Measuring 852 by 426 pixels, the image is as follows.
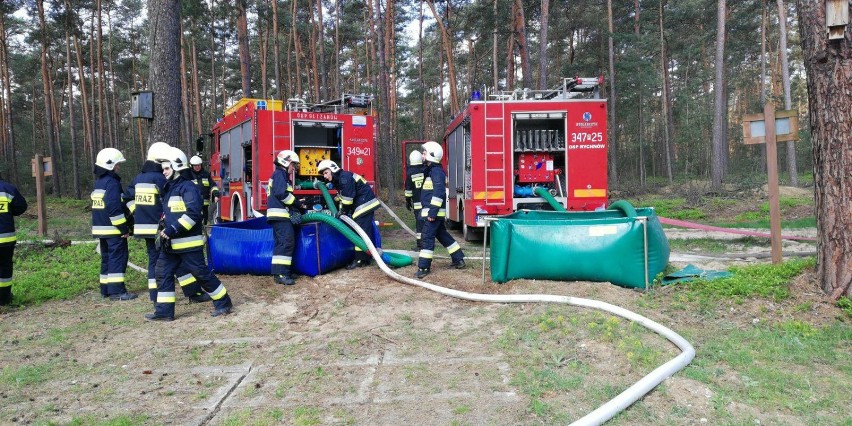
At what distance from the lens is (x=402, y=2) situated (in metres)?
27.6

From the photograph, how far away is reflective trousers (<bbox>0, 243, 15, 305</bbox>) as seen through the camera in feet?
20.1

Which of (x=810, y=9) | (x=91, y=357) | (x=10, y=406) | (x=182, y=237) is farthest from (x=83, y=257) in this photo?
(x=810, y=9)

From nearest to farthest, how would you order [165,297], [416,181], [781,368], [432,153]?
[781,368] < [165,297] < [432,153] < [416,181]

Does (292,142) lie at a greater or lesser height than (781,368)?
greater

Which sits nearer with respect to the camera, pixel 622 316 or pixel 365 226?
pixel 622 316

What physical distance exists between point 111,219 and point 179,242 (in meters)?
1.54

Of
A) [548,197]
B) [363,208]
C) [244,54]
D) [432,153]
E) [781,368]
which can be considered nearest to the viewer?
[781,368]

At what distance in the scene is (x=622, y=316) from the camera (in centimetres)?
459

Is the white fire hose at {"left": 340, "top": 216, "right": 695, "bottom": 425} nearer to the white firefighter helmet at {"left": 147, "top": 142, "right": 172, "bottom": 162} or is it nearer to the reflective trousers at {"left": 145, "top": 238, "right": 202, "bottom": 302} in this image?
the reflective trousers at {"left": 145, "top": 238, "right": 202, "bottom": 302}

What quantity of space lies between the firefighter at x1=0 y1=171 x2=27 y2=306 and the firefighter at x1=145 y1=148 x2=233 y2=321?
201cm

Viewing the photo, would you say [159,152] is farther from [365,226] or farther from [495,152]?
[495,152]

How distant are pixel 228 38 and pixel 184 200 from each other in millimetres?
28634

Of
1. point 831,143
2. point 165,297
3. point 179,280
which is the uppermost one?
point 831,143

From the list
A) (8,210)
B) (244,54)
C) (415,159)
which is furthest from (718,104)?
(8,210)
